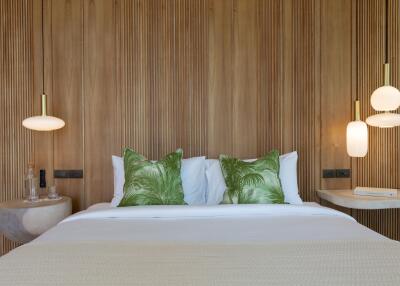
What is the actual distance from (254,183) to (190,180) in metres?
0.51

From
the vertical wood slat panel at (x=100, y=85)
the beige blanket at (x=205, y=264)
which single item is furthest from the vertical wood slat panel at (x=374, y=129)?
the vertical wood slat panel at (x=100, y=85)

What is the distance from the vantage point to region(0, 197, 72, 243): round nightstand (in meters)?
2.22

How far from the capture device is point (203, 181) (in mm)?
2379

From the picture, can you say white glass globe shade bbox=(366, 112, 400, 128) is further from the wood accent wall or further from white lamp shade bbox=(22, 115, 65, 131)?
white lamp shade bbox=(22, 115, 65, 131)

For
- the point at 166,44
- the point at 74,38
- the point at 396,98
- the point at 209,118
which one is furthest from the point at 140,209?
the point at 396,98

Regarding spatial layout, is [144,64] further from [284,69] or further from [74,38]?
[284,69]

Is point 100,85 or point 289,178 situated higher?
point 100,85

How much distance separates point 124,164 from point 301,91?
1697mm

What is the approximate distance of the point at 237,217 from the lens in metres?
1.83

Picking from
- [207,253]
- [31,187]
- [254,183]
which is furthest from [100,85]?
[207,253]

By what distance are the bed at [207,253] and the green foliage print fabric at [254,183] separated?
0.26 m

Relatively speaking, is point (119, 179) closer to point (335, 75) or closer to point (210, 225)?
point (210, 225)

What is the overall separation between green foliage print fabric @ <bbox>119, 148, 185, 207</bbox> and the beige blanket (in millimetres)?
770

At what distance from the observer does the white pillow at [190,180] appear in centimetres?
231
